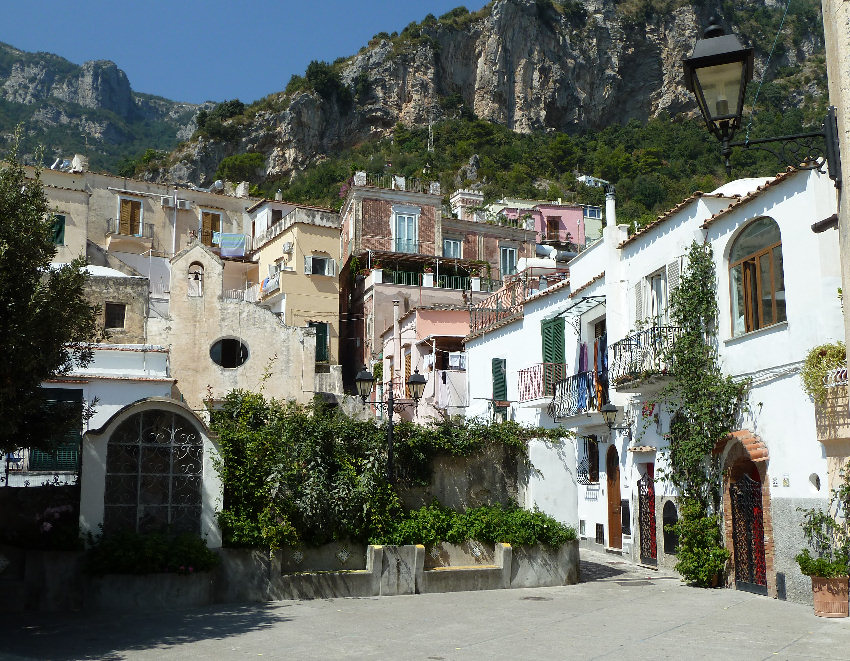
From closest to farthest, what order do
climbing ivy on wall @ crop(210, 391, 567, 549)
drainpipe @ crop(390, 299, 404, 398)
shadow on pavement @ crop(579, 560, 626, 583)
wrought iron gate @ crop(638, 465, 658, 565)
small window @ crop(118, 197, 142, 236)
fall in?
climbing ivy on wall @ crop(210, 391, 567, 549)
shadow on pavement @ crop(579, 560, 626, 583)
wrought iron gate @ crop(638, 465, 658, 565)
drainpipe @ crop(390, 299, 404, 398)
small window @ crop(118, 197, 142, 236)

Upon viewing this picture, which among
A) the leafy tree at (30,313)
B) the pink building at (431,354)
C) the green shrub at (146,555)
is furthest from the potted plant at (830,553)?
the pink building at (431,354)

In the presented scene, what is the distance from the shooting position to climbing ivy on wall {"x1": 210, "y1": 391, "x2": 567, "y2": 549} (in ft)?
49.9

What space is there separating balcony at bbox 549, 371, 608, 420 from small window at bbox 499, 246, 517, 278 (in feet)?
88.7

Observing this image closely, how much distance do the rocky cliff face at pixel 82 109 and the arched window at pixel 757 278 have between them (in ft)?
430

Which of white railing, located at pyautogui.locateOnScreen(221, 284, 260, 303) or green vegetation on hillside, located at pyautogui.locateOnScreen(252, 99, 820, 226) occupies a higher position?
green vegetation on hillside, located at pyautogui.locateOnScreen(252, 99, 820, 226)

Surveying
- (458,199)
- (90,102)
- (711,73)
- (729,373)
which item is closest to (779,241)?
(729,373)

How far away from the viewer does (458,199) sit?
63.2 meters

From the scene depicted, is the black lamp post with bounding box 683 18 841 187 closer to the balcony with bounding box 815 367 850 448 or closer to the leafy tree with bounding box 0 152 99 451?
the balcony with bounding box 815 367 850 448

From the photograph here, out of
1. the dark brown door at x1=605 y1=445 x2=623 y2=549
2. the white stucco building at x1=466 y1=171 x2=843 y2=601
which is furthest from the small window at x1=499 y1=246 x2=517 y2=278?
the dark brown door at x1=605 y1=445 x2=623 y2=549

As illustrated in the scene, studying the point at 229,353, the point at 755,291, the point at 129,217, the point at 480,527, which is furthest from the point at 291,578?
the point at 129,217

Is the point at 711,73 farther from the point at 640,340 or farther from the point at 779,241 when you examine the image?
the point at 640,340

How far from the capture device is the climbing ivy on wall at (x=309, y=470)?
49.9ft

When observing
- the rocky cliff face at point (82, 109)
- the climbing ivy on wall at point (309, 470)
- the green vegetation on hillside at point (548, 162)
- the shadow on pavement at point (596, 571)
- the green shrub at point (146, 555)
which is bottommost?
the shadow on pavement at point (596, 571)

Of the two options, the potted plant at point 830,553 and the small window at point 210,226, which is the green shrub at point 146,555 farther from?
the small window at point 210,226
